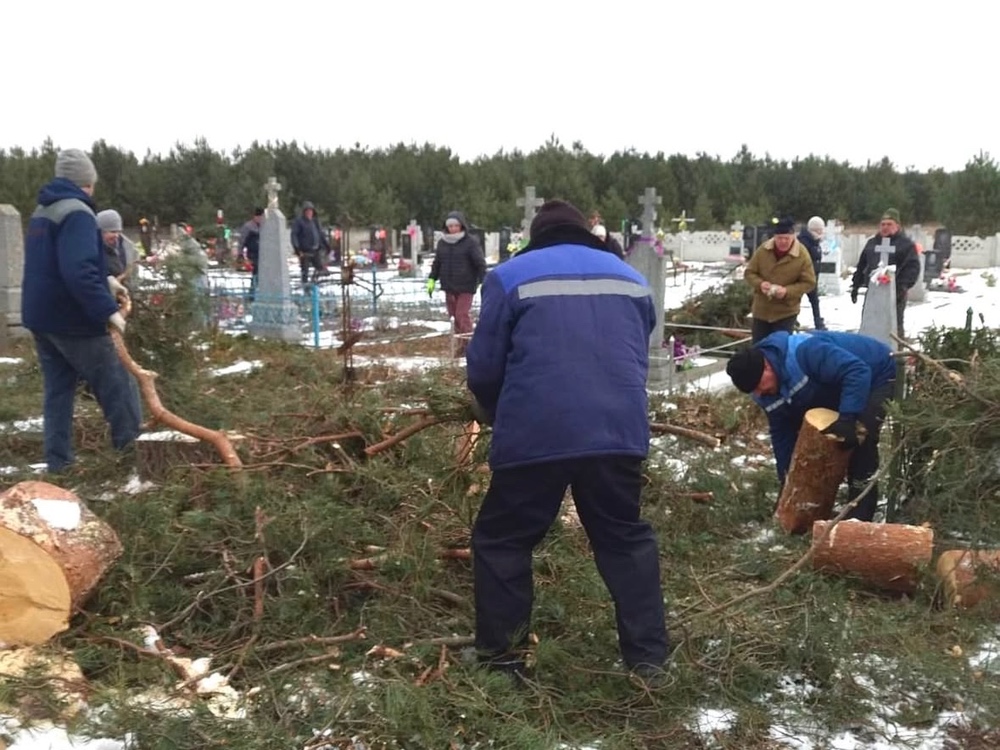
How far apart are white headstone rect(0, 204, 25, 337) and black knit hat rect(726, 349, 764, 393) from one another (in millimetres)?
8640

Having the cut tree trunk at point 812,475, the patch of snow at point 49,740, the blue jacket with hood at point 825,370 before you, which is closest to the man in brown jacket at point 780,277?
the blue jacket with hood at point 825,370

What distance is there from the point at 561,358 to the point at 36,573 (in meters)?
1.88

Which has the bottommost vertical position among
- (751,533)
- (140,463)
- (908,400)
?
(751,533)

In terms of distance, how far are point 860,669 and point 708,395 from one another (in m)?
4.23

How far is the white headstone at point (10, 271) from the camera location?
10.2 metres

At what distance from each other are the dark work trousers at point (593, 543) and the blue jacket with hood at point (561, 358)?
117 mm

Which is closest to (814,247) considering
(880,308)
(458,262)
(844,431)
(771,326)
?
(880,308)

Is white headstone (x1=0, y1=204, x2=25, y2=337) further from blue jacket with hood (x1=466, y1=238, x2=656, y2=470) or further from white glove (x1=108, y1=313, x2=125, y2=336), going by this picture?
blue jacket with hood (x1=466, y1=238, x2=656, y2=470)

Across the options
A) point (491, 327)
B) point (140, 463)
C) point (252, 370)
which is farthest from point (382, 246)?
point (491, 327)

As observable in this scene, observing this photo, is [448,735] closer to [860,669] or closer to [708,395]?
[860,669]

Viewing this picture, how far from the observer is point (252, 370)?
8.27 metres

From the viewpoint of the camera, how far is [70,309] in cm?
457

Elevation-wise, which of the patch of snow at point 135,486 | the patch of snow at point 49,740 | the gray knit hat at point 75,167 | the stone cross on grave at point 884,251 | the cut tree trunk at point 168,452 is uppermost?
the gray knit hat at point 75,167

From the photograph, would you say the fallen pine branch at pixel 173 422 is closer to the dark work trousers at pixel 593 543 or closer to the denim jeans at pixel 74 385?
the denim jeans at pixel 74 385
